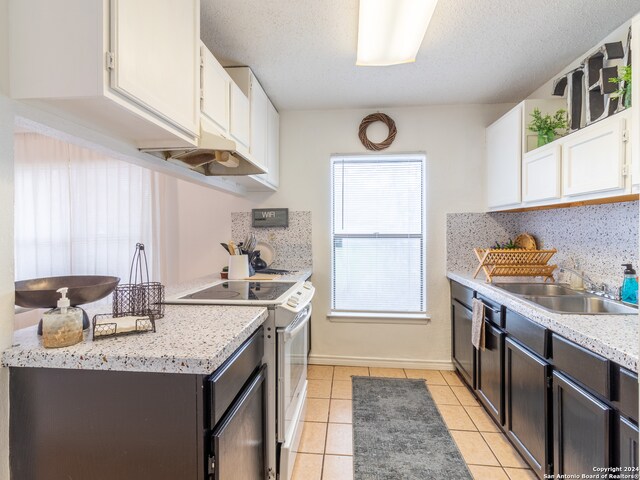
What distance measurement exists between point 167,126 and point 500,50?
2.06 m

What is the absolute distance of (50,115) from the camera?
3.25 ft

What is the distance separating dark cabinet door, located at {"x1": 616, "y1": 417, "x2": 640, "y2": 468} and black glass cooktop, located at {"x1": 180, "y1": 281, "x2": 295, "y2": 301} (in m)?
1.36

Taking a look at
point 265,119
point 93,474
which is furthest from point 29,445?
point 265,119

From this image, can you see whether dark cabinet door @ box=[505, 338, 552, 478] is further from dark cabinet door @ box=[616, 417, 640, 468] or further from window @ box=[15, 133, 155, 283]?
window @ box=[15, 133, 155, 283]

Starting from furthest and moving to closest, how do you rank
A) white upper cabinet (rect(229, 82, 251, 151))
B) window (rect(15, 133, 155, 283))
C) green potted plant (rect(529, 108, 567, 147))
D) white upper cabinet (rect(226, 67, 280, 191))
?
window (rect(15, 133, 155, 283))
white upper cabinet (rect(226, 67, 280, 191))
green potted plant (rect(529, 108, 567, 147))
white upper cabinet (rect(229, 82, 251, 151))

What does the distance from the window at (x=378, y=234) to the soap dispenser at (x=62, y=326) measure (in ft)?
7.53

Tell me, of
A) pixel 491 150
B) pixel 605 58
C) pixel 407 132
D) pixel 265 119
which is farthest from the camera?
pixel 407 132

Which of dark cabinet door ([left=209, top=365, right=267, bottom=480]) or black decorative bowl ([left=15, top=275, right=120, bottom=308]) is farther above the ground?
black decorative bowl ([left=15, top=275, right=120, bottom=308])

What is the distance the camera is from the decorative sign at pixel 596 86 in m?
1.53

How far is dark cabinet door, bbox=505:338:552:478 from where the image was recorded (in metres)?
1.47

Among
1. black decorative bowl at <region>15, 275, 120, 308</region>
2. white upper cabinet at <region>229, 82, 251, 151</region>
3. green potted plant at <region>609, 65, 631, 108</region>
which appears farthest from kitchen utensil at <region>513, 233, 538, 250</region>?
black decorative bowl at <region>15, 275, 120, 308</region>

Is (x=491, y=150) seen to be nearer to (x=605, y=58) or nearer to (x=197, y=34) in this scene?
(x=605, y=58)

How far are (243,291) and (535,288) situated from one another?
6.28 feet

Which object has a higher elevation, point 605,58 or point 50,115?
point 605,58
